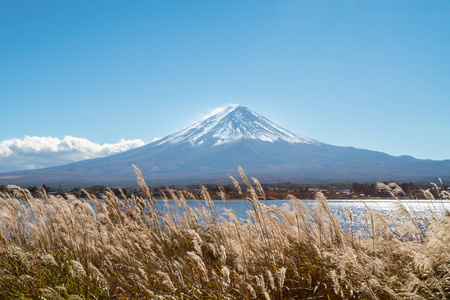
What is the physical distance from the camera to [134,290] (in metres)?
3.83

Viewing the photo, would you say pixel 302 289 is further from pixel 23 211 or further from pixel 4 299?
pixel 23 211

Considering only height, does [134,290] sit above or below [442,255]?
below

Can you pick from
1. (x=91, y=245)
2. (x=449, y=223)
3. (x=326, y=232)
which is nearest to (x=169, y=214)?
(x=91, y=245)

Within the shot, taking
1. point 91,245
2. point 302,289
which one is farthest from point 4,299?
point 302,289

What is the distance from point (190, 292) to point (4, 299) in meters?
2.45

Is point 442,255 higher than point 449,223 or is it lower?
lower

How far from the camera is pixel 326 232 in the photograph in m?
4.16

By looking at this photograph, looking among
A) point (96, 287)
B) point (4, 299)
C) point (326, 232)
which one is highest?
point (326, 232)

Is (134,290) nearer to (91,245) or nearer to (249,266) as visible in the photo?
(91,245)

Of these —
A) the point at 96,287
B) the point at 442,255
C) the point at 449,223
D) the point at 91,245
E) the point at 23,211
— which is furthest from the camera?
the point at 23,211

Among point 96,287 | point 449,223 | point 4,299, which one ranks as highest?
point 449,223

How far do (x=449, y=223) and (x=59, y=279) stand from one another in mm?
4614

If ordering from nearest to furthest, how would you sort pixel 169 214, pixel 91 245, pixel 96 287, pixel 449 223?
pixel 449 223 → pixel 96 287 → pixel 91 245 → pixel 169 214

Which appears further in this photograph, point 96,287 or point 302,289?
point 96,287
